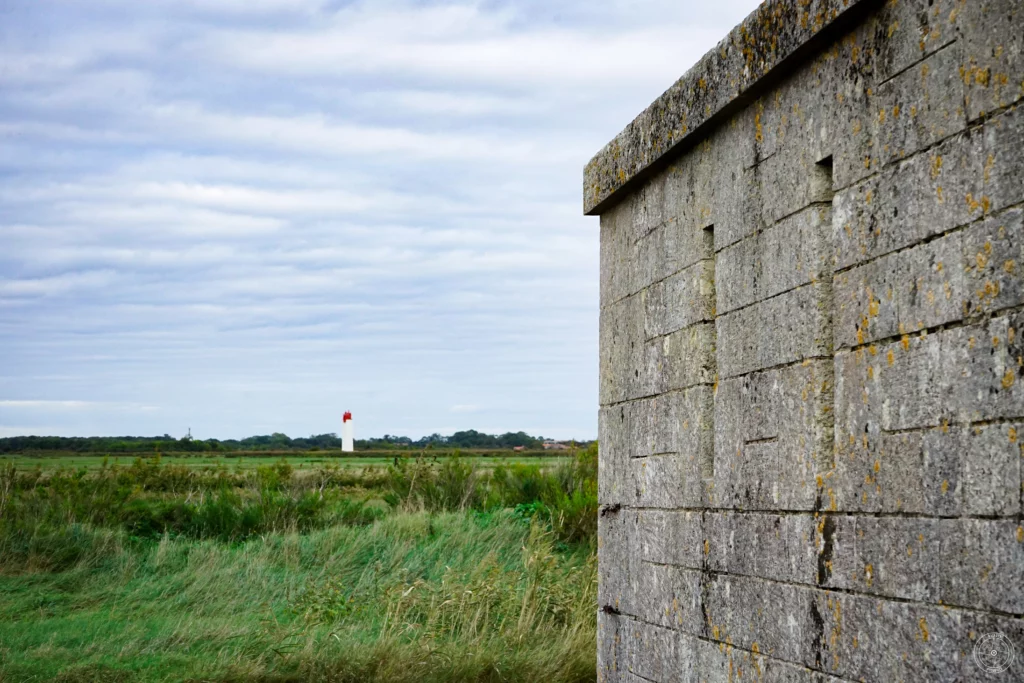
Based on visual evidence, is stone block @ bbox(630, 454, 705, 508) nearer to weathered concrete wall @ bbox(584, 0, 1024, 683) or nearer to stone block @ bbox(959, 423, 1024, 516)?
Answer: weathered concrete wall @ bbox(584, 0, 1024, 683)

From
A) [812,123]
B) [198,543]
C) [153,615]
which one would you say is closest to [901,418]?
[812,123]

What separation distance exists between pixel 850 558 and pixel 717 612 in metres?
0.83

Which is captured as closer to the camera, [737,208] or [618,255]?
[737,208]

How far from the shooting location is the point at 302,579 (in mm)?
9984

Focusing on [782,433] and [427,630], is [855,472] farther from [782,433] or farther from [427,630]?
[427,630]

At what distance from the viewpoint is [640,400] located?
4191 mm

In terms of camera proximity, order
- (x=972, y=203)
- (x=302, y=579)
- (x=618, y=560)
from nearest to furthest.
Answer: (x=972, y=203), (x=618, y=560), (x=302, y=579)

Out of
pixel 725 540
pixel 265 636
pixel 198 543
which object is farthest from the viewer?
pixel 198 543

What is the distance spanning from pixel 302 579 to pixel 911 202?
8582mm

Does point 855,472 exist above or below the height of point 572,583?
above

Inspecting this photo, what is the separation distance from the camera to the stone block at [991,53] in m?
2.22

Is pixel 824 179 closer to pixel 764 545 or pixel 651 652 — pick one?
pixel 764 545

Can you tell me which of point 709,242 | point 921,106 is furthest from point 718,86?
point 921,106
